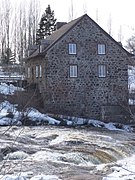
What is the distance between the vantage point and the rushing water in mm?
14484

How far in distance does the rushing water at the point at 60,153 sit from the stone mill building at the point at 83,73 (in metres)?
11.1

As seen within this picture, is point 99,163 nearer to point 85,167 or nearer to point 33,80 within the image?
point 85,167

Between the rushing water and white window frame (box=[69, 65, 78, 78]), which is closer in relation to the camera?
the rushing water

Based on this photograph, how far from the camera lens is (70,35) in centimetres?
3588

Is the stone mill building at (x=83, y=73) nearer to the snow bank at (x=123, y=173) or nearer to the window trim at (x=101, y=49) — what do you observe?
the window trim at (x=101, y=49)

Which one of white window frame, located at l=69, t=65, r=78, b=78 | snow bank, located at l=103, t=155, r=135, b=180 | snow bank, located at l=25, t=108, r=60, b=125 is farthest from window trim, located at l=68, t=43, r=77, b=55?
snow bank, located at l=103, t=155, r=135, b=180

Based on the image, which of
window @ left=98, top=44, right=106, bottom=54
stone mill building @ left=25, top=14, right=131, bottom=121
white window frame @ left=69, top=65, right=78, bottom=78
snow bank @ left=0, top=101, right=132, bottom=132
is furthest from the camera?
window @ left=98, top=44, right=106, bottom=54

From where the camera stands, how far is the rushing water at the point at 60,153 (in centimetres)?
1448

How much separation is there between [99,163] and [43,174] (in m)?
3.74

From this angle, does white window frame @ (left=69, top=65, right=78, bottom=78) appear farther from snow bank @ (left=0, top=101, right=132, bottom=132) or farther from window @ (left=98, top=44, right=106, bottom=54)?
snow bank @ (left=0, top=101, right=132, bottom=132)

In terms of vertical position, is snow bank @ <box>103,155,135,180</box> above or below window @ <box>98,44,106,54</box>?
below

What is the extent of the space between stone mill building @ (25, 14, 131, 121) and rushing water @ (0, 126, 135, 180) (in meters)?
11.1

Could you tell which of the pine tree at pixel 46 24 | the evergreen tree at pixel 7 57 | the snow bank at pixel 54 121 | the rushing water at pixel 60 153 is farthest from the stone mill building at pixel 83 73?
the pine tree at pixel 46 24

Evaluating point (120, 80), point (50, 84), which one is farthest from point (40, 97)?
point (120, 80)
